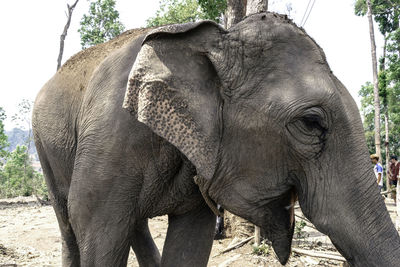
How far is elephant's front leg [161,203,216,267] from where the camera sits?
113 inches

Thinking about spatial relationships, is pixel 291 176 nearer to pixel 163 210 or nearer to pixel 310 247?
pixel 163 210

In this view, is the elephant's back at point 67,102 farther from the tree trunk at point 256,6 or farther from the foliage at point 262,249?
the foliage at point 262,249

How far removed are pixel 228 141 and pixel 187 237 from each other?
1.05m

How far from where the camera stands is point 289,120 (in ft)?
6.20

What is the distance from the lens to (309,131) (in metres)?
1.88

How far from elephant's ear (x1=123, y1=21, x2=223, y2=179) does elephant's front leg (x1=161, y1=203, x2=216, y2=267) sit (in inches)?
36.2

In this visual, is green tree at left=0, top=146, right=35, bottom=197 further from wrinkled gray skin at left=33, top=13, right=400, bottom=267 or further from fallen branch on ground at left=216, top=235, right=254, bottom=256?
wrinkled gray skin at left=33, top=13, right=400, bottom=267

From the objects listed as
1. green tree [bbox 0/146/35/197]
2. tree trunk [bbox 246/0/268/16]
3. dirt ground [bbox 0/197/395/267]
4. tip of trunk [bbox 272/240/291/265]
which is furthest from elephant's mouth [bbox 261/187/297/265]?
green tree [bbox 0/146/35/197]

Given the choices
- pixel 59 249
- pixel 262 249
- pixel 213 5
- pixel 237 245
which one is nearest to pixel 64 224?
pixel 262 249

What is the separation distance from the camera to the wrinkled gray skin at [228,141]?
182 centimetres

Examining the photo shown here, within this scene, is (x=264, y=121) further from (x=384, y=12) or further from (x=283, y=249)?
(x=384, y=12)

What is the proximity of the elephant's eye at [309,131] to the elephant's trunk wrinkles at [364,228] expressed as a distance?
22 cm

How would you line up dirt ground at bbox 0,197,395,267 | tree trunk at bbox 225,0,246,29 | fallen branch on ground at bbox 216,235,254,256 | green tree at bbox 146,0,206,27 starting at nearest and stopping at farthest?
1. dirt ground at bbox 0,197,395,267
2. fallen branch on ground at bbox 216,235,254,256
3. tree trunk at bbox 225,0,246,29
4. green tree at bbox 146,0,206,27

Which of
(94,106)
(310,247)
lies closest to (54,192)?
(94,106)
